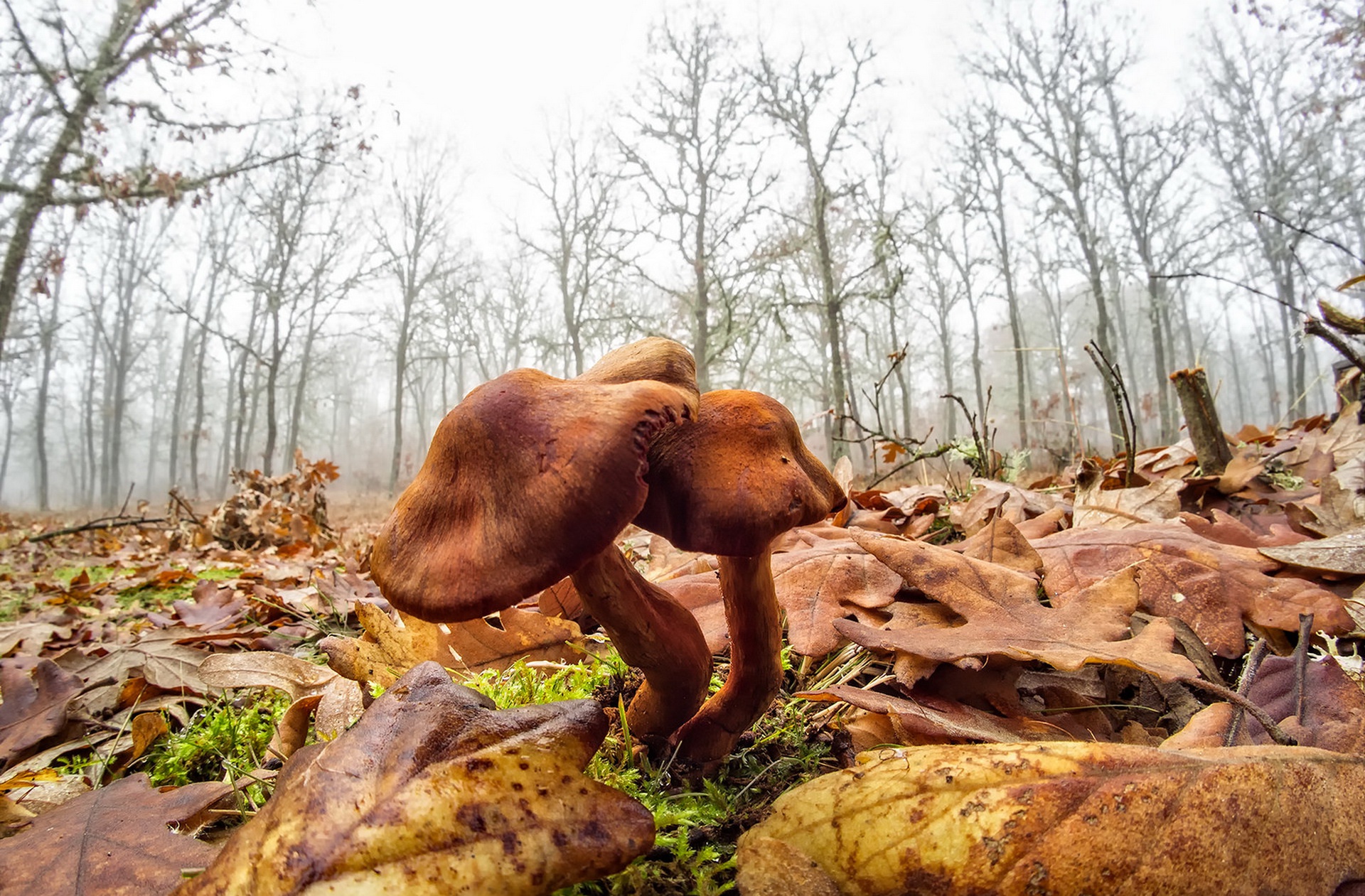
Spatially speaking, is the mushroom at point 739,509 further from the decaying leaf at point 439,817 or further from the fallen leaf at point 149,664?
the fallen leaf at point 149,664

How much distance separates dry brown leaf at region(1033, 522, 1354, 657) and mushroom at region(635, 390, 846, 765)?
65 cm

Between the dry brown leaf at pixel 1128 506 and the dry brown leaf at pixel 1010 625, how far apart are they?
2.58ft

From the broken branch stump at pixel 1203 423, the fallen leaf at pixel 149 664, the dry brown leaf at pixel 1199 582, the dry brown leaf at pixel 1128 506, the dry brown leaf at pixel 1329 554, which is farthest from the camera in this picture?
the broken branch stump at pixel 1203 423

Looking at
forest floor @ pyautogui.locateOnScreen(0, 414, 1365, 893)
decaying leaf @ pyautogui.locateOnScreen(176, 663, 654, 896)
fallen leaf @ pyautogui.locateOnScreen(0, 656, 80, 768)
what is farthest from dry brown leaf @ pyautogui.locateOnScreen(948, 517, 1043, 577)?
fallen leaf @ pyautogui.locateOnScreen(0, 656, 80, 768)

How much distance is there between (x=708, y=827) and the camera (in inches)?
38.7

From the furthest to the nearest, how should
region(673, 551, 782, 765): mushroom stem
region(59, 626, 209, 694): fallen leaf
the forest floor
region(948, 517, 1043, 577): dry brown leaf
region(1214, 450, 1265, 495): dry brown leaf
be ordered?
region(1214, 450, 1265, 495): dry brown leaf, region(59, 626, 209, 694): fallen leaf, region(948, 517, 1043, 577): dry brown leaf, region(673, 551, 782, 765): mushroom stem, the forest floor

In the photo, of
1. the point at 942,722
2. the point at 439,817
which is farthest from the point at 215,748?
the point at 942,722

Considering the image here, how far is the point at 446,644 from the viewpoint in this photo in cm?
164

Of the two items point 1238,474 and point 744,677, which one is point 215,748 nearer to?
point 744,677

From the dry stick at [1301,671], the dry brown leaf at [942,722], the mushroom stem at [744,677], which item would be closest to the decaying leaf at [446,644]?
the mushroom stem at [744,677]

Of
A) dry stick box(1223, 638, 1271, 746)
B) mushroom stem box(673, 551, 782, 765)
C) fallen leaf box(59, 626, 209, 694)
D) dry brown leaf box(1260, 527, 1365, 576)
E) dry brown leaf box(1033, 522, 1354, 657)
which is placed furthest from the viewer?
fallen leaf box(59, 626, 209, 694)

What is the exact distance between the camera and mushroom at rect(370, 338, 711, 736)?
84cm

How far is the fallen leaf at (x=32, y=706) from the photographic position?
1.49 metres

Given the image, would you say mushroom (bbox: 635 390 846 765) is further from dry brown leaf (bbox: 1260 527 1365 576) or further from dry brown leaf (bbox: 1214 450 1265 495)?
dry brown leaf (bbox: 1214 450 1265 495)
